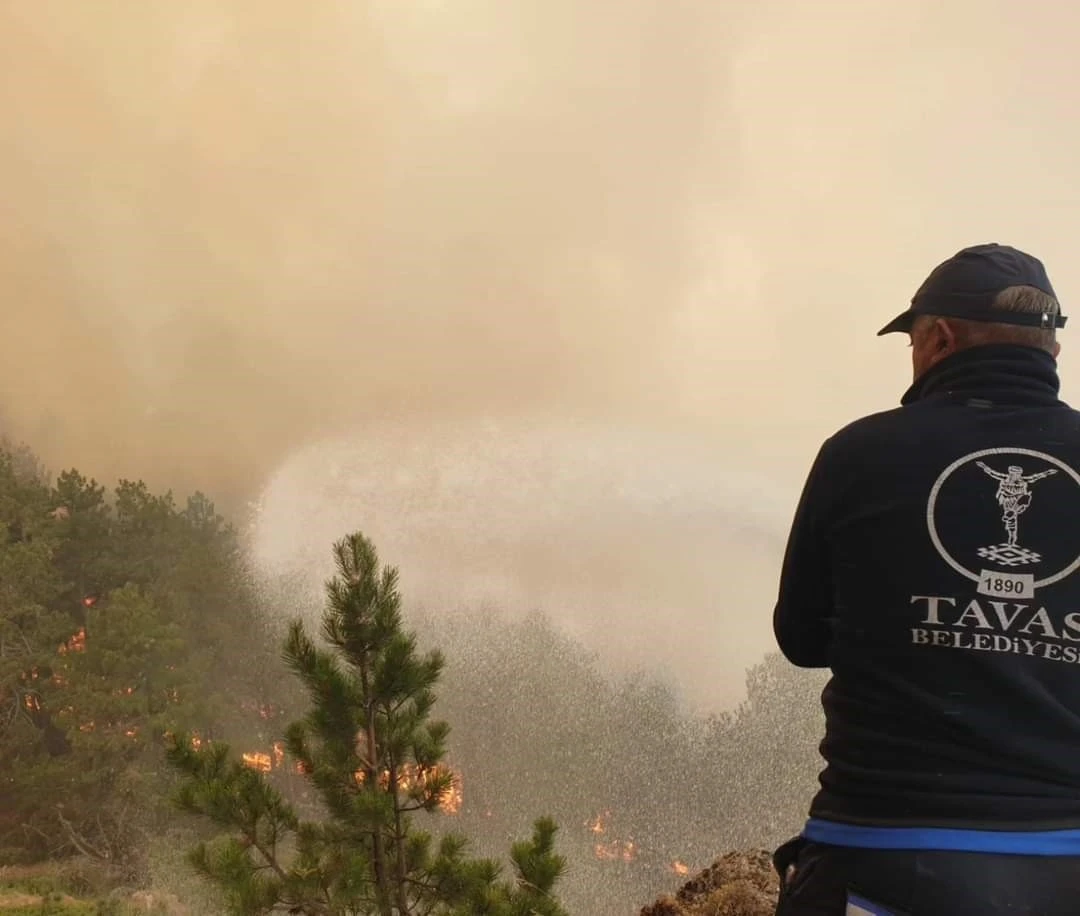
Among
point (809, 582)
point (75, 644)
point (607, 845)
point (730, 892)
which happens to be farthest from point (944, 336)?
point (75, 644)

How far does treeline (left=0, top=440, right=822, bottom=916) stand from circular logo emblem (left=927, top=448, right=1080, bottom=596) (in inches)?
224

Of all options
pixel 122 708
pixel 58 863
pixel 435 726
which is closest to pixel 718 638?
pixel 435 726

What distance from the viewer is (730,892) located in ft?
15.6

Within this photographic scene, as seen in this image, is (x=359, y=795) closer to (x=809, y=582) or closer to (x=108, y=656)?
(x=809, y=582)

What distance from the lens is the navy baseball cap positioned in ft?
4.38

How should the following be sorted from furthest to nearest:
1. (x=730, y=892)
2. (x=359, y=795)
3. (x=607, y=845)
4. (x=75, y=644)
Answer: (x=607, y=845), (x=75, y=644), (x=730, y=892), (x=359, y=795)

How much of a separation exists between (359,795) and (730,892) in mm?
2562

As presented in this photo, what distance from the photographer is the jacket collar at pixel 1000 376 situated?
127 centimetres

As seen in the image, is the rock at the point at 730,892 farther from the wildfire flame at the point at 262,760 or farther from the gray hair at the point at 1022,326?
the gray hair at the point at 1022,326

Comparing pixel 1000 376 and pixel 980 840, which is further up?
pixel 1000 376

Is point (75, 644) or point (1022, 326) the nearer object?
point (1022, 326)

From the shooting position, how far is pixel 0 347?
695 centimetres

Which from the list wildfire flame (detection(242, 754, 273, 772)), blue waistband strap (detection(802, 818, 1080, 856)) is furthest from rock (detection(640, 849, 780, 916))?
blue waistband strap (detection(802, 818, 1080, 856))

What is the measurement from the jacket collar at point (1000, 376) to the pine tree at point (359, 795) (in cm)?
268
